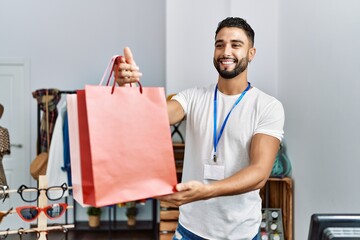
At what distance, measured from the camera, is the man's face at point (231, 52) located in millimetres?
1352

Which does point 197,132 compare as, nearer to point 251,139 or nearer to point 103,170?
point 251,139

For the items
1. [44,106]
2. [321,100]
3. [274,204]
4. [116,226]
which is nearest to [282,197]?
[274,204]

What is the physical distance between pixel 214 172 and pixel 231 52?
440 millimetres

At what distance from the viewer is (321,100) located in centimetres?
239

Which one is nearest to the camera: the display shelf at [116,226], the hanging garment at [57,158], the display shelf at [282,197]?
the display shelf at [282,197]

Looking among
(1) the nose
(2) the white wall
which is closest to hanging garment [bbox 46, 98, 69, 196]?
(2) the white wall

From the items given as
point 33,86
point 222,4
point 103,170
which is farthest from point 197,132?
point 33,86

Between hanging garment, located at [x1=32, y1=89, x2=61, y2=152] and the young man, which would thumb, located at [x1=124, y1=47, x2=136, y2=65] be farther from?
hanging garment, located at [x1=32, y1=89, x2=61, y2=152]

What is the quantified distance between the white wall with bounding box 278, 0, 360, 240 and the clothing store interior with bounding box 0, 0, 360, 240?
0.04 feet

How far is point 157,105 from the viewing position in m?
0.97

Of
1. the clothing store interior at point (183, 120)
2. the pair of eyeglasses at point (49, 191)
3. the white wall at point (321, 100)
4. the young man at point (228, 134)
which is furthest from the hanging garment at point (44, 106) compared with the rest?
the young man at point (228, 134)

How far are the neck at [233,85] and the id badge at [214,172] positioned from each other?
293 mm

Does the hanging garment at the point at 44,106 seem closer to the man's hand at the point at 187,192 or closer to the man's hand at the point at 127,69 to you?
the man's hand at the point at 127,69

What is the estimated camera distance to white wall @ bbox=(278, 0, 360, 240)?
6.53 feet
